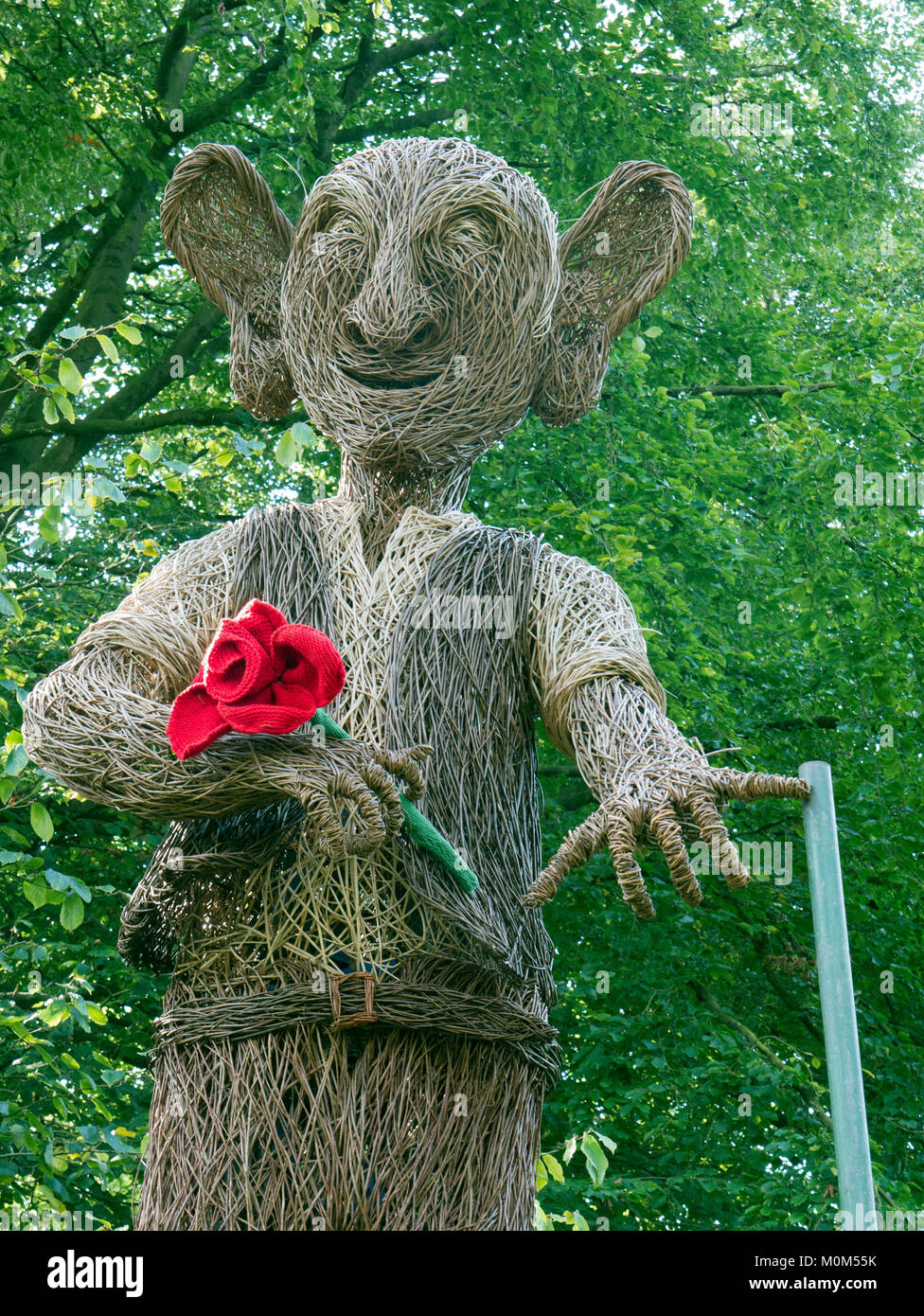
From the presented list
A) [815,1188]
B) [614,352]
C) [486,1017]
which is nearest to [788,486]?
[614,352]

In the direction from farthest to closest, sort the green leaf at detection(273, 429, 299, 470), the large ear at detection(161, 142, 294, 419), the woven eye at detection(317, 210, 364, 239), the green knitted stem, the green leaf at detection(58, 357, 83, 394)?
the green leaf at detection(58, 357, 83, 394) → the large ear at detection(161, 142, 294, 419) → the green leaf at detection(273, 429, 299, 470) → the woven eye at detection(317, 210, 364, 239) → the green knitted stem

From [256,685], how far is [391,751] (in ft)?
1.24

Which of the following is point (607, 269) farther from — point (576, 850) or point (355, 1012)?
point (355, 1012)

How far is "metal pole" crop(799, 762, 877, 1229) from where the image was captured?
2.16m

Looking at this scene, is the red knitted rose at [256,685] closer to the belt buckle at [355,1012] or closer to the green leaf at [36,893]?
the belt buckle at [355,1012]

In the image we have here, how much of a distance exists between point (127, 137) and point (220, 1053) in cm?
543

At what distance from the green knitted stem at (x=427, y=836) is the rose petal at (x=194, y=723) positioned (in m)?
0.19

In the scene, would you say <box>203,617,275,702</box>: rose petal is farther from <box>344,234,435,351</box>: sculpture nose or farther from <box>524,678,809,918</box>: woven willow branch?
<box>344,234,435,351</box>: sculpture nose

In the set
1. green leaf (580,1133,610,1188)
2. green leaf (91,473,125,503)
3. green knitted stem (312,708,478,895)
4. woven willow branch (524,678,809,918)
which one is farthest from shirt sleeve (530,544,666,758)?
green leaf (580,1133,610,1188)

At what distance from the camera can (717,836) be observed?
7.84 feet

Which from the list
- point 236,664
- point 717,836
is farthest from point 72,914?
point 717,836

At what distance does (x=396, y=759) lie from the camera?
2598 millimetres

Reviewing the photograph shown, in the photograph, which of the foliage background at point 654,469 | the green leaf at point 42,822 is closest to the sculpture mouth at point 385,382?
the green leaf at point 42,822

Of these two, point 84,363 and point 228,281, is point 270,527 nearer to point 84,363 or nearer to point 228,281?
point 228,281
